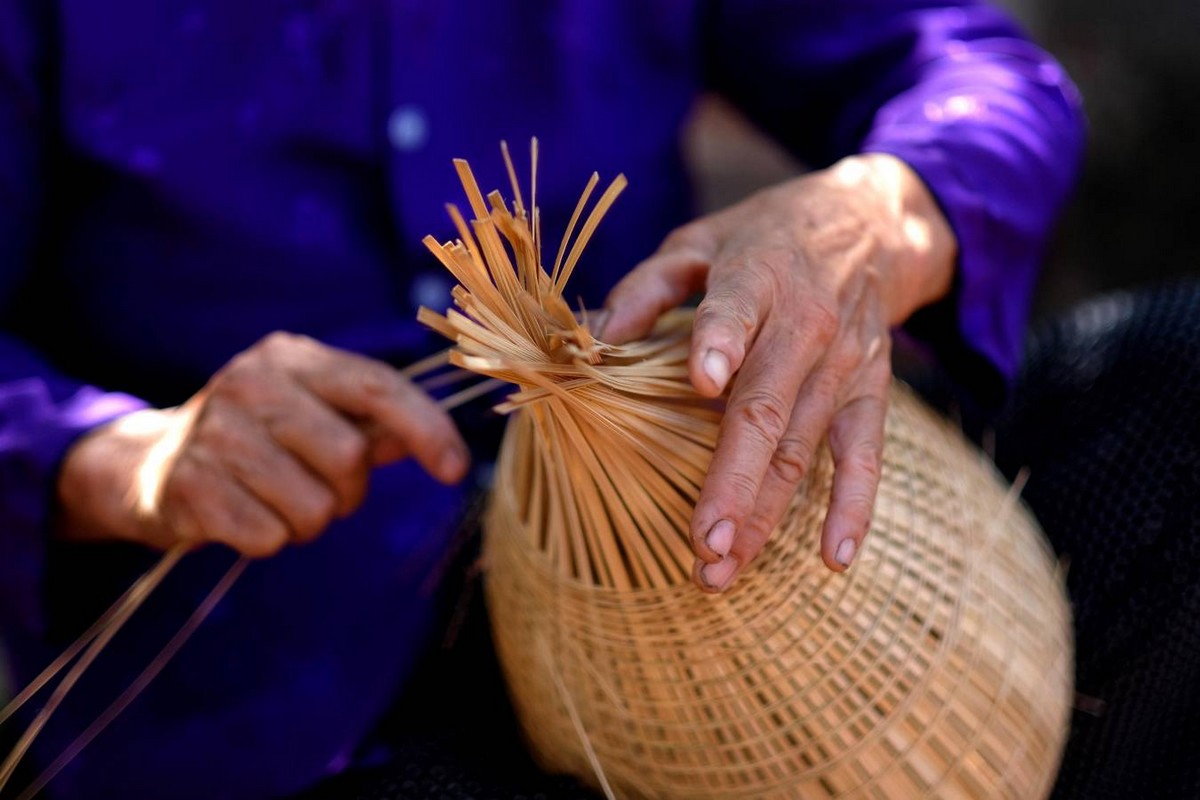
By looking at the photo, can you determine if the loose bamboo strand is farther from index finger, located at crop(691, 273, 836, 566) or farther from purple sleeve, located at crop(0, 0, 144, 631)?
index finger, located at crop(691, 273, 836, 566)

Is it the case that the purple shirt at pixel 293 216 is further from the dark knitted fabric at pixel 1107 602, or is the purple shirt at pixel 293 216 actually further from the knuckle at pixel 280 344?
the knuckle at pixel 280 344

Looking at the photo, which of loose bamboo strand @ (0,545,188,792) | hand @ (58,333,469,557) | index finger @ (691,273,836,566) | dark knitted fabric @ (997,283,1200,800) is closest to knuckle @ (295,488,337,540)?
hand @ (58,333,469,557)

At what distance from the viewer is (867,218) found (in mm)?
882

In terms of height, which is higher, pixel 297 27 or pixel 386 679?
pixel 297 27

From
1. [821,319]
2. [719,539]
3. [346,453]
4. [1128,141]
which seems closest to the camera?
[719,539]

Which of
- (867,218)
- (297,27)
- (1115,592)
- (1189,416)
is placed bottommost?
(1115,592)

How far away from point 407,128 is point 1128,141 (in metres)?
1.83

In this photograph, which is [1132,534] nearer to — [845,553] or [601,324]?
[845,553]

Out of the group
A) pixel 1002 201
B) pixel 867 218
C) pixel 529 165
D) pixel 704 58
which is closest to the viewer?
pixel 867 218

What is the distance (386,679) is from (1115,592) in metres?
0.72

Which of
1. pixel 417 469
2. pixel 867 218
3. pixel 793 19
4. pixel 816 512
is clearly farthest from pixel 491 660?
pixel 793 19

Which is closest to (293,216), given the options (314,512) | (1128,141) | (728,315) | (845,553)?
(314,512)

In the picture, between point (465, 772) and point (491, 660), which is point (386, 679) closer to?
point (491, 660)

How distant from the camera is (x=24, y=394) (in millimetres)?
961
